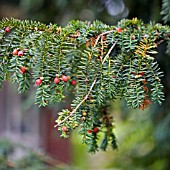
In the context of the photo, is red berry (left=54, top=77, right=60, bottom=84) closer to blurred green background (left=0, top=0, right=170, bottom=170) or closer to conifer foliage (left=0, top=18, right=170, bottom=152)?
conifer foliage (left=0, top=18, right=170, bottom=152)

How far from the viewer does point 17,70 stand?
0.65m

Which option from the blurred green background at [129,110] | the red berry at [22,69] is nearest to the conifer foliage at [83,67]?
the red berry at [22,69]

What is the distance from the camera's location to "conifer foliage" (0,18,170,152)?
65 centimetres

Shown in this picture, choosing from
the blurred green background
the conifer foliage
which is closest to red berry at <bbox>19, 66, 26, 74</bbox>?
the conifer foliage

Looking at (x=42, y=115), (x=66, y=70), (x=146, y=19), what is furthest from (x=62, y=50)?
(x=42, y=115)

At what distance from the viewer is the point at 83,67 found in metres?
0.68

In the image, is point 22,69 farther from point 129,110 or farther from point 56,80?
point 129,110

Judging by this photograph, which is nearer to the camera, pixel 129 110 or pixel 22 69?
pixel 22 69

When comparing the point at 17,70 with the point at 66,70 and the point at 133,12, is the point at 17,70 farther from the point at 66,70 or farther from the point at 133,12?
the point at 133,12

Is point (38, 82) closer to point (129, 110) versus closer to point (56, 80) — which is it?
point (56, 80)

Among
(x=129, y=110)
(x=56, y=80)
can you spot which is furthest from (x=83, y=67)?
(x=129, y=110)

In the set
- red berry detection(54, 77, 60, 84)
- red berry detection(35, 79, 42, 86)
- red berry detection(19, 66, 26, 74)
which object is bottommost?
red berry detection(35, 79, 42, 86)

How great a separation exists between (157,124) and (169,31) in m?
0.95

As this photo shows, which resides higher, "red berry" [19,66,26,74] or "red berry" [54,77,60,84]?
"red berry" [19,66,26,74]
